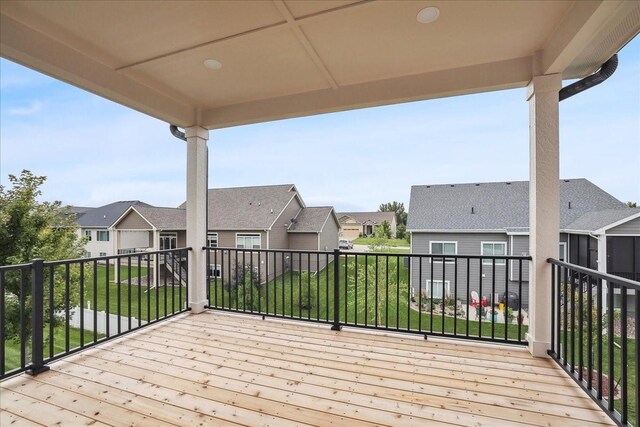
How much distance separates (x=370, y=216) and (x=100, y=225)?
921 cm

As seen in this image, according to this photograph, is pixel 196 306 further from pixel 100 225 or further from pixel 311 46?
pixel 100 225

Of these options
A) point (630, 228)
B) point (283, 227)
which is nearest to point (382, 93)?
point (630, 228)

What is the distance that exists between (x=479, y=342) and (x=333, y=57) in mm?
2943

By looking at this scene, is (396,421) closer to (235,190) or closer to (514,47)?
(514,47)

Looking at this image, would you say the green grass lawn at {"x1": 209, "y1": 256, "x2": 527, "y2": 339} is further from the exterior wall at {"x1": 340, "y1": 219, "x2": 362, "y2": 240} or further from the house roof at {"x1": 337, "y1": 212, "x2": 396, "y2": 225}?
the house roof at {"x1": 337, "y1": 212, "x2": 396, "y2": 225}

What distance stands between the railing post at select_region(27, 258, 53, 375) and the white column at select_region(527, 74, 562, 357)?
3.92 m

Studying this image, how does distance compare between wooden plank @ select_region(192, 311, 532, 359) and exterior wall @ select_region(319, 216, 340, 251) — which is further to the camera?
exterior wall @ select_region(319, 216, 340, 251)

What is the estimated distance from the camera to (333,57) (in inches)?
99.0

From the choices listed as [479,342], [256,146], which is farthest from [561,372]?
[256,146]

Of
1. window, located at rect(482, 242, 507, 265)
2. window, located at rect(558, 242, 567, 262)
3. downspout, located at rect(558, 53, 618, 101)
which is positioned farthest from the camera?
Answer: window, located at rect(482, 242, 507, 265)

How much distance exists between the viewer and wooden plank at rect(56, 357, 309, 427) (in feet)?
5.24

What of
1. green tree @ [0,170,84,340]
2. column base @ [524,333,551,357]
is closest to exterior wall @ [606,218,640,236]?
column base @ [524,333,551,357]

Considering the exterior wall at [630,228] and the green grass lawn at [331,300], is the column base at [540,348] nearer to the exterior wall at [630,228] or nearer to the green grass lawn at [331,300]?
the green grass lawn at [331,300]

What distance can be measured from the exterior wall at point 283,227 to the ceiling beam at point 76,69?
197 centimetres
